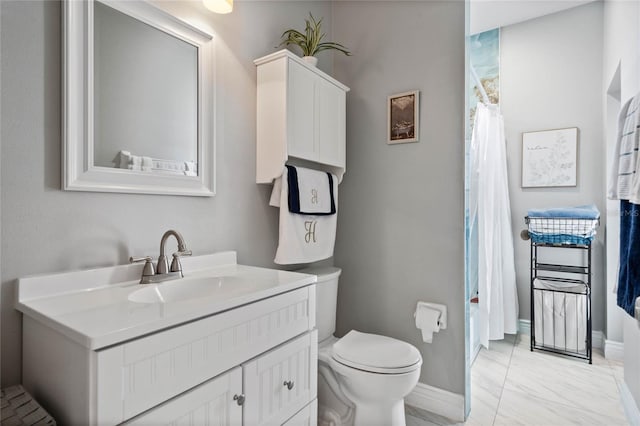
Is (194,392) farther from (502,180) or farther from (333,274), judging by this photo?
(502,180)

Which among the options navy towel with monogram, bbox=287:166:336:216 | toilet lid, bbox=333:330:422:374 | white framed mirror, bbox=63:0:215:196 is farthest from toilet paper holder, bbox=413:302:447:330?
white framed mirror, bbox=63:0:215:196

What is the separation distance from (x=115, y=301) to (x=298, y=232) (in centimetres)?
94

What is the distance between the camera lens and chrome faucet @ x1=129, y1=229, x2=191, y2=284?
1.18 metres

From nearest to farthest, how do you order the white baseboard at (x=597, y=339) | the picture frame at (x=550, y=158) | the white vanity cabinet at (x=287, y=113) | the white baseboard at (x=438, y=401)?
the white vanity cabinet at (x=287, y=113), the white baseboard at (x=438, y=401), the white baseboard at (x=597, y=339), the picture frame at (x=550, y=158)

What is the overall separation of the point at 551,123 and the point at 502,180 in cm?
76

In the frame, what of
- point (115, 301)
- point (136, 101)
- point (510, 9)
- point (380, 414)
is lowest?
point (380, 414)

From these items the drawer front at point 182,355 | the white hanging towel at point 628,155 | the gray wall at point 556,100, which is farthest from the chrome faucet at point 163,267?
the gray wall at point 556,100

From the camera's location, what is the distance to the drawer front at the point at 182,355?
0.72 metres

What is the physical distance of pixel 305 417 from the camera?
1294mm

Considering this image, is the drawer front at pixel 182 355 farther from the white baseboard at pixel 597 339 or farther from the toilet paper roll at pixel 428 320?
the white baseboard at pixel 597 339

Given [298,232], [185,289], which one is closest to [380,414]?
[298,232]

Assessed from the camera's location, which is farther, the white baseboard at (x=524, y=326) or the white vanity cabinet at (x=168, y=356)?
the white baseboard at (x=524, y=326)

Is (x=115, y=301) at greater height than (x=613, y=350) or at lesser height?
greater

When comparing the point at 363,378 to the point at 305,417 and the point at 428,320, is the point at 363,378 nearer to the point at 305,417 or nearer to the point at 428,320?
the point at 305,417
